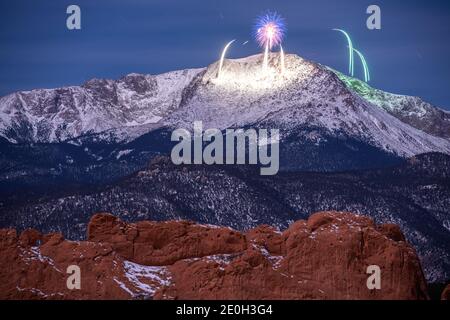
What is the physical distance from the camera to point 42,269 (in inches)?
3922

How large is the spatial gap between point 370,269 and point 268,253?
28.9 ft

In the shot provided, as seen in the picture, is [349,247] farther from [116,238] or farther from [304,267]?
[116,238]

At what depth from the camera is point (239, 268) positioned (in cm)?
9644

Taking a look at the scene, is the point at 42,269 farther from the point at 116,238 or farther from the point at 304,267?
the point at 304,267

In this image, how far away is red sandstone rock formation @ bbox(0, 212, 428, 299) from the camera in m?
96.9

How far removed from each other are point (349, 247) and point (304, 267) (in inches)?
151

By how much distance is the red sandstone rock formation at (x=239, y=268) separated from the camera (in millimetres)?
96938
